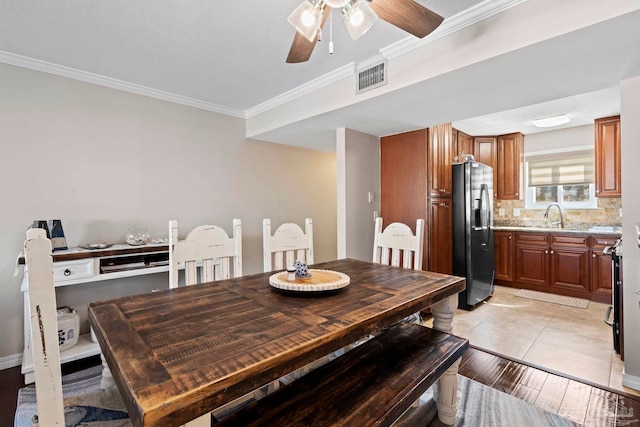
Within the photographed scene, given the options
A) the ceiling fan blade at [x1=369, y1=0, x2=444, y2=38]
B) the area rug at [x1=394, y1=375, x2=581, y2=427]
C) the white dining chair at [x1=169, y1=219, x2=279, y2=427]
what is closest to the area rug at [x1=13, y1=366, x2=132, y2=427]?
the white dining chair at [x1=169, y1=219, x2=279, y2=427]

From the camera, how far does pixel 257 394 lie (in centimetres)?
181

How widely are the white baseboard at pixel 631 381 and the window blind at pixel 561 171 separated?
3.38 meters

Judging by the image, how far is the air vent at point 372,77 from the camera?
2.29 m

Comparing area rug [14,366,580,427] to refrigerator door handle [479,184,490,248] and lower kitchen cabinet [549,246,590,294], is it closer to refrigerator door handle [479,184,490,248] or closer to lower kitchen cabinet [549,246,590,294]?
refrigerator door handle [479,184,490,248]

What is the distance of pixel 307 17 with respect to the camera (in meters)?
1.38

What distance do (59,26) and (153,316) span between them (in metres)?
2.08

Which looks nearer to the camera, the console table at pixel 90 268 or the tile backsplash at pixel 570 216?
the console table at pixel 90 268

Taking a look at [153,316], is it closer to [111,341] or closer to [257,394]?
[111,341]

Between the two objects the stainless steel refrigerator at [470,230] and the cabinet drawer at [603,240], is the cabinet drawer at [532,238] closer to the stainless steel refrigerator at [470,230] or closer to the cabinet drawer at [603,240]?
the cabinet drawer at [603,240]

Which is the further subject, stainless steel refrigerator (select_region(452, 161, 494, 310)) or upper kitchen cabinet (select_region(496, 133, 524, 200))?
upper kitchen cabinet (select_region(496, 133, 524, 200))

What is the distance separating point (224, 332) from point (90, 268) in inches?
79.3

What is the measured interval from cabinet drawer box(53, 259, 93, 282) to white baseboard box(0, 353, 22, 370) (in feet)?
2.58

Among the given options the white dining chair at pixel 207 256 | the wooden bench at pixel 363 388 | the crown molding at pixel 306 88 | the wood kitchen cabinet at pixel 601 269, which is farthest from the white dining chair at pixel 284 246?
the wood kitchen cabinet at pixel 601 269

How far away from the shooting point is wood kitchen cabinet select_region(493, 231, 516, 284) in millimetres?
4594
